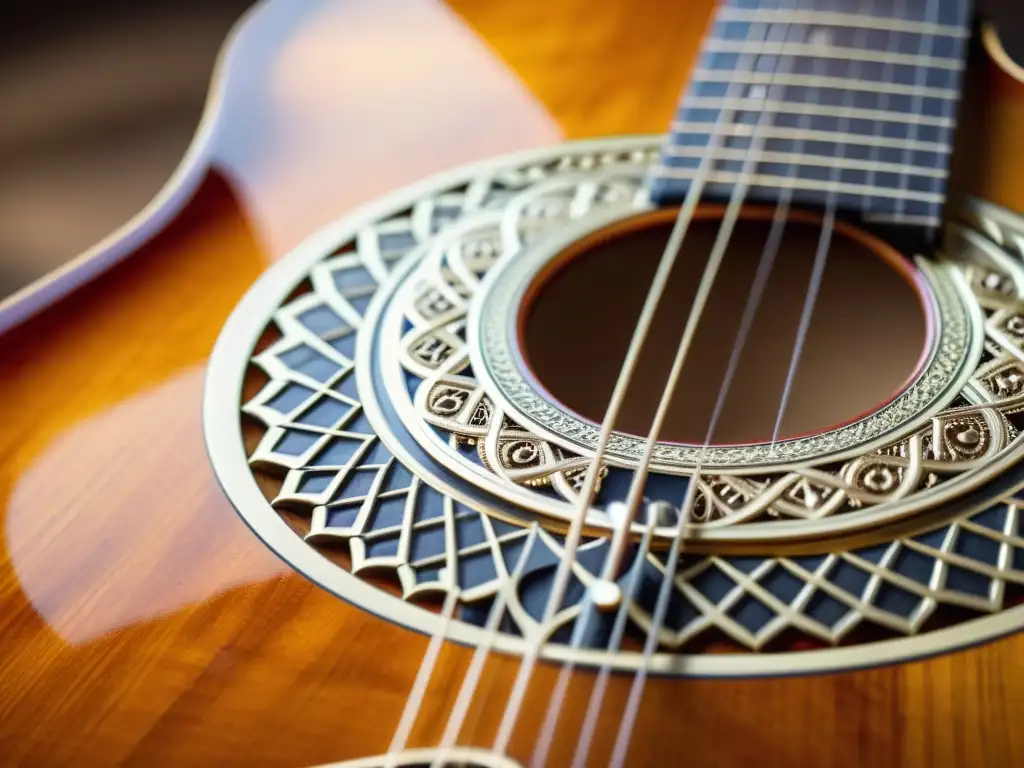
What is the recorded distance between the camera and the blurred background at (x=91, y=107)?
1310 millimetres

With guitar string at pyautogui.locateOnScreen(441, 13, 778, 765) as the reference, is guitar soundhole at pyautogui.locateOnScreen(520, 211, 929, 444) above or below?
below

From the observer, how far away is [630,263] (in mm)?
796

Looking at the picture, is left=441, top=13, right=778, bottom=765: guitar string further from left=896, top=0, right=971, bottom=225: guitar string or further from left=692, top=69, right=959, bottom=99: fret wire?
left=692, top=69, right=959, bottom=99: fret wire

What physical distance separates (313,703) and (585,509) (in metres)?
0.16

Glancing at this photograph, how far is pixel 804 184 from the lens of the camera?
2.56 ft

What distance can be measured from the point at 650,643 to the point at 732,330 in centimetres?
41

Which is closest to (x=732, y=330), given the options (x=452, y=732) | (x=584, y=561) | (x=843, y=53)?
(x=843, y=53)

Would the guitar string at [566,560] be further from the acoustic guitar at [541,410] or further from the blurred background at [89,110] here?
the blurred background at [89,110]

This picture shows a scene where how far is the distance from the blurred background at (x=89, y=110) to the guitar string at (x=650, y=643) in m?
0.95

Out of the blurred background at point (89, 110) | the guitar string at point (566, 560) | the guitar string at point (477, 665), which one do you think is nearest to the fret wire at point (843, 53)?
the guitar string at point (566, 560)

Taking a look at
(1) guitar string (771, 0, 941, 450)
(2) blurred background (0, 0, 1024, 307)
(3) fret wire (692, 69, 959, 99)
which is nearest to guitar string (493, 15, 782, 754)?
(1) guitar string (771, 0, 941, 450)

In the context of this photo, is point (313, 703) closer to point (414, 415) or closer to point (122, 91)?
point (414, 415)

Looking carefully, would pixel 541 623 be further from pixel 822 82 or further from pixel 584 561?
pixel 822 82

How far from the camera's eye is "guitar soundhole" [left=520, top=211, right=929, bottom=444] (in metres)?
0.78
